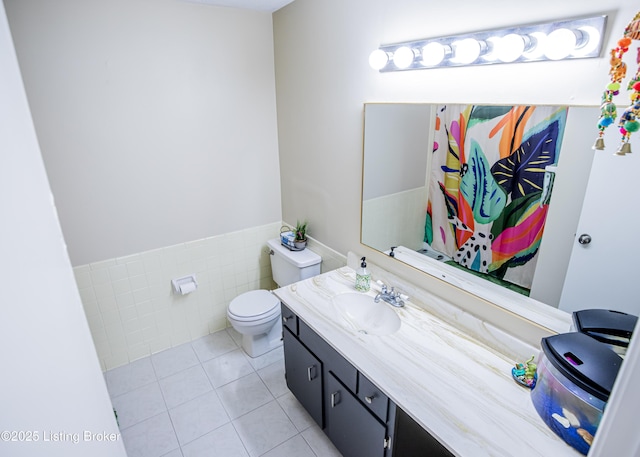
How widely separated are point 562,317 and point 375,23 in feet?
5.16

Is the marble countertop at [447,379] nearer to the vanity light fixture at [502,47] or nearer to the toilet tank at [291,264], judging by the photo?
the toilet tank at [291,264]

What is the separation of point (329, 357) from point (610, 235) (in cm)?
122

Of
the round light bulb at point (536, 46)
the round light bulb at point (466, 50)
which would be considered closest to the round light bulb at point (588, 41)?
the round light bulb at point (536, 46)

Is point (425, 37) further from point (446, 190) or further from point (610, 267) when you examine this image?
point (610, 267)

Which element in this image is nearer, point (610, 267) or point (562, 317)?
point (610, 267)

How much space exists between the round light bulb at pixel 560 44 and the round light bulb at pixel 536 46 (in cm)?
2

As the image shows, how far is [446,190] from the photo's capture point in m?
1.68

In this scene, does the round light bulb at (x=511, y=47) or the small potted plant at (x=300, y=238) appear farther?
the small potted plant at (x=300, y=238)

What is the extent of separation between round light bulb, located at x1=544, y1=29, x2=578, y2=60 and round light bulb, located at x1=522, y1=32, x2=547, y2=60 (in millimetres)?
15

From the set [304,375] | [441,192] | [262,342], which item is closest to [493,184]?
[441,192]

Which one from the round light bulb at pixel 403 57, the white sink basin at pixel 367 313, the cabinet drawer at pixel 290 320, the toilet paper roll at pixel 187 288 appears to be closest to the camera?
the round light bulb at pixel 403 57

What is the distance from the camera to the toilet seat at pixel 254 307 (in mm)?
2465

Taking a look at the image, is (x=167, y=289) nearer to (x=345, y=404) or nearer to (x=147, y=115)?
(x=147, y=115)

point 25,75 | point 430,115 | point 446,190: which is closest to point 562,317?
point 446,190
